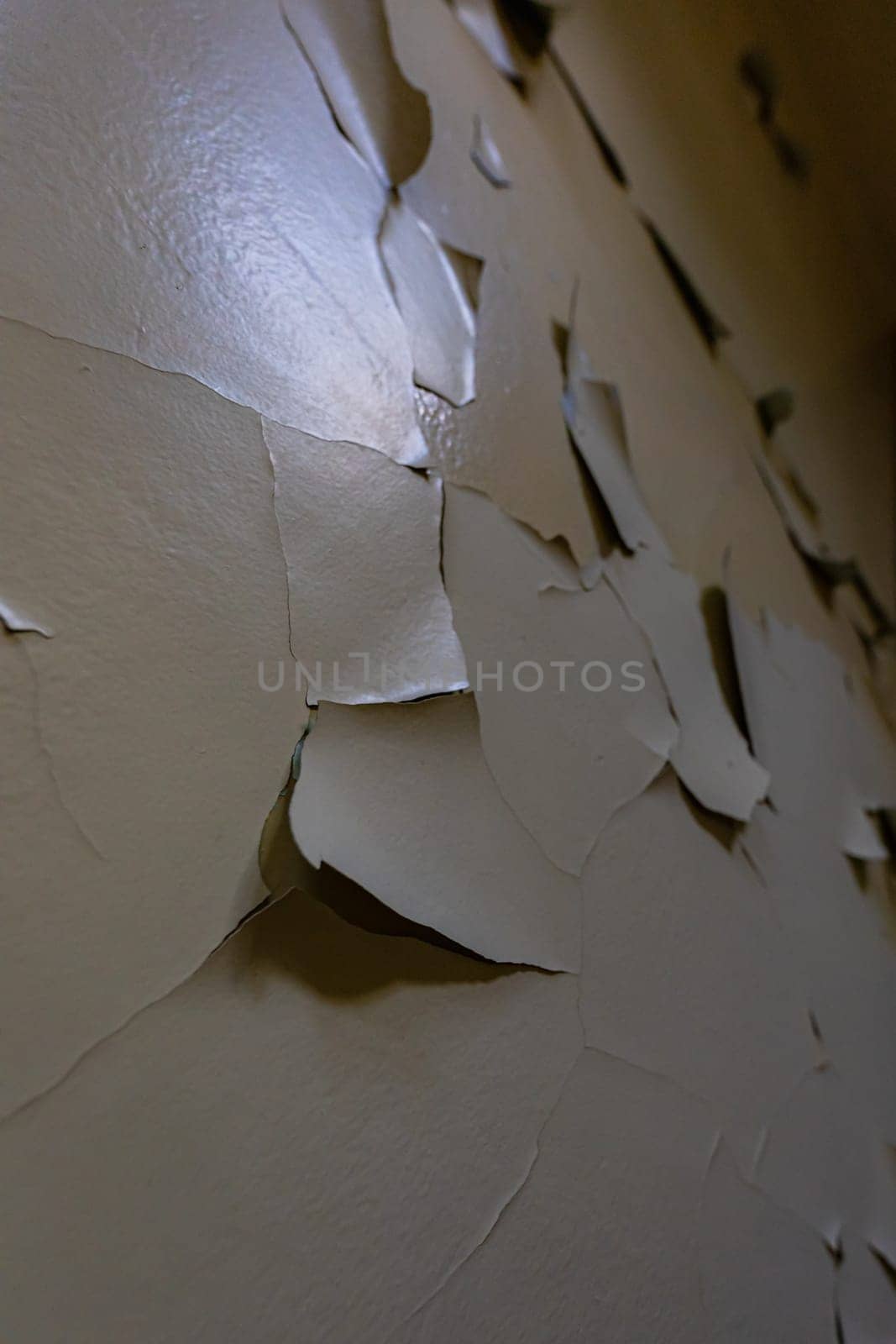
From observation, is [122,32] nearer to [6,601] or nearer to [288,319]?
[288,319]

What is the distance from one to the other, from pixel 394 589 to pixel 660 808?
0.25 m

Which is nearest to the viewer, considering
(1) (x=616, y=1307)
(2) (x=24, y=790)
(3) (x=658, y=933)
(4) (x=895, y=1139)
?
(2) (x=24, y=790)

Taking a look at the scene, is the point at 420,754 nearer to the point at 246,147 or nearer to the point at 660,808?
the point at 660,808

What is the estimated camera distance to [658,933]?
0.53 meters

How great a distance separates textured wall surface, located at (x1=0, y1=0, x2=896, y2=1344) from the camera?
305 millimetres

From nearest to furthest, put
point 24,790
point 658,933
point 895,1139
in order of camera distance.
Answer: point 24,790 → point 658,933 → point 895,1139

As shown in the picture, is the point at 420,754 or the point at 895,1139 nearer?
the point at 420,754

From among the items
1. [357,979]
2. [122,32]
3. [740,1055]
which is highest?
[122,32]

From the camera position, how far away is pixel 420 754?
43cm

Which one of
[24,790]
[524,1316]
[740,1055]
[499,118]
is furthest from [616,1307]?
[499,118]

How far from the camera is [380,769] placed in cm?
41

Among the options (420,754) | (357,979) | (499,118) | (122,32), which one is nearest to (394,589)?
(420,754)

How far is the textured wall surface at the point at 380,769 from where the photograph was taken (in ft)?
1.00

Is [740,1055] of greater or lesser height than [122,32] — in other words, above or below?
below
